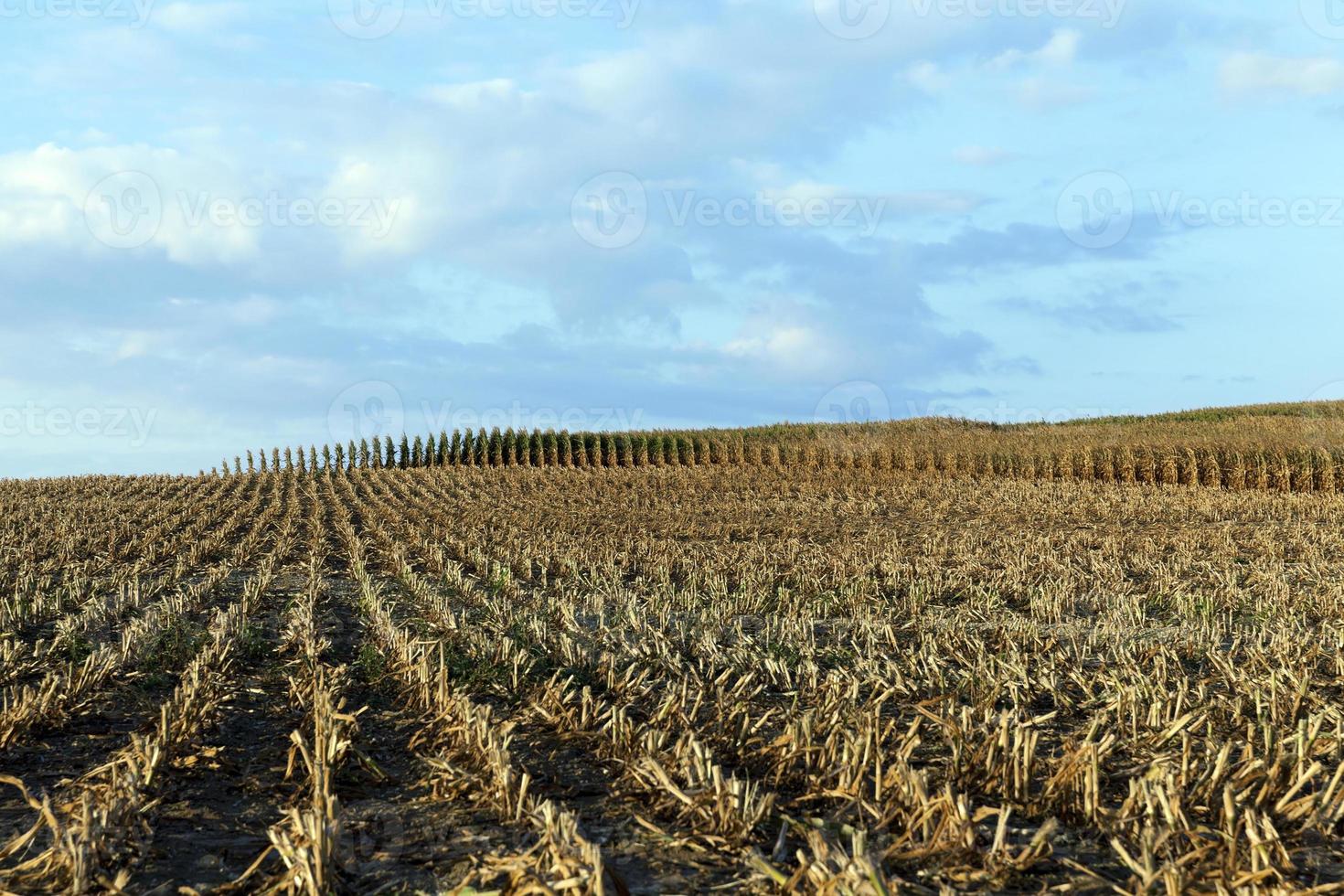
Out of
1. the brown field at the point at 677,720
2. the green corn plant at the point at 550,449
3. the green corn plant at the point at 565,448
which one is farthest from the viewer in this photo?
the green corn plant at the point at 550,449

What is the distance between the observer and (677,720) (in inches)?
262

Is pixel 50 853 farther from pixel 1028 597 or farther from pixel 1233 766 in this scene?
pixel 1028 597

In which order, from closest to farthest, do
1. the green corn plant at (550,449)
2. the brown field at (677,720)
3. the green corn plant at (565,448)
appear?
the brown field at (677,720), the green corn plant at (565,448), the green corn plant at (550,449)

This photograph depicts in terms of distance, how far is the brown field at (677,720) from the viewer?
4695 mm

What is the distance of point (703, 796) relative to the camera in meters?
5.14

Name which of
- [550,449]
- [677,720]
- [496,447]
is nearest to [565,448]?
[550,449]

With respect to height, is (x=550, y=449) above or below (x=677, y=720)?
above

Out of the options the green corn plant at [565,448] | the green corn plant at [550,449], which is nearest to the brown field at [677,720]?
the green corn plant at [565,448]

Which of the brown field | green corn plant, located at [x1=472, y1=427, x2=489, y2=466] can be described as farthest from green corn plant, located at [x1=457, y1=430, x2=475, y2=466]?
the brown field

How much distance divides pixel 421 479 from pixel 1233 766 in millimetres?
35304

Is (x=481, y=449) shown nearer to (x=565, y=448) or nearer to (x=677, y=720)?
(x=565, y=448)

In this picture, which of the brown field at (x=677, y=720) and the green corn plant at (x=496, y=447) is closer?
the brown field at (x=677, y=720)

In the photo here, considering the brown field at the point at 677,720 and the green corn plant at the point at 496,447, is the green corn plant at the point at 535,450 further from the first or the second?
the brown field at the point at 677,720

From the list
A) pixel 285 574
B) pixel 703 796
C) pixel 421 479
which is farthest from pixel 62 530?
pixel 703 796
